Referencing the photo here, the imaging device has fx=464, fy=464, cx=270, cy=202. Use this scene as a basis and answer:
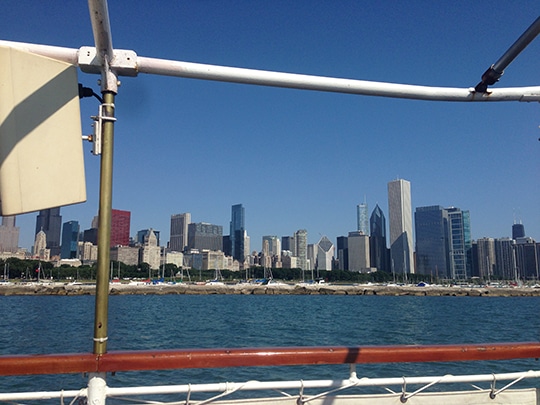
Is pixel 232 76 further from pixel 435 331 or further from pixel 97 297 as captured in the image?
pixel 435 331

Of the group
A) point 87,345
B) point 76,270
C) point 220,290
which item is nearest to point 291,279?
point 220,290

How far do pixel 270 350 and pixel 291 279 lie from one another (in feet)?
637

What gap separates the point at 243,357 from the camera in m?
3.25

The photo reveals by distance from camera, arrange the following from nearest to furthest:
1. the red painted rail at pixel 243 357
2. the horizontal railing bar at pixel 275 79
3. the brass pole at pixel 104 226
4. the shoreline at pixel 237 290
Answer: the red painted rail at pixel 243 357 → the brass pole at pixel 104 226 → the horizontal railing bar at pixel 275 79 → the shoreline at pixel 237 290

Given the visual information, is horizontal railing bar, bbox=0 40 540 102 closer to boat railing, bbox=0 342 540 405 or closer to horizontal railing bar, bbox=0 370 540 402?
boat railing, bbox=0 342 540 405

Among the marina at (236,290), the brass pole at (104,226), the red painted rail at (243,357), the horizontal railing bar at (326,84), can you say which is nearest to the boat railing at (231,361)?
the red painted rail at (243,357)

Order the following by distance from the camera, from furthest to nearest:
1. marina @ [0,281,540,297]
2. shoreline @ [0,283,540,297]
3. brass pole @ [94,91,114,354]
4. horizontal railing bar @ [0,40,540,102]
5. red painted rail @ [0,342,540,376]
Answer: marina @ [0,281,540,297] < shoreline @ [0,283,540,297] < horizontal railing bar @ [0,40,540,102] < brass pole @ [94,91,114,354] < red painted rail @ [0,342,540,376]

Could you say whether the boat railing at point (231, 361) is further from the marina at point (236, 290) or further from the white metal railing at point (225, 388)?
the marina at point (236, 290)

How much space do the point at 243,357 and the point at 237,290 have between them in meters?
131

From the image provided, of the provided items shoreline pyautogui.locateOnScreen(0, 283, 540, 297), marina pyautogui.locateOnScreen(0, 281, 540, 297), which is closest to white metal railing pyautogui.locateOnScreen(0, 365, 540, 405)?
shoreline pyautogui.locateOnScreen(0, 283, 540, 297)

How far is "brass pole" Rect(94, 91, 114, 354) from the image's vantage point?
313 cm

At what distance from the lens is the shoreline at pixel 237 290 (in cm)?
11525

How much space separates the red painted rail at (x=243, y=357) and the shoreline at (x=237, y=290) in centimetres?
12129

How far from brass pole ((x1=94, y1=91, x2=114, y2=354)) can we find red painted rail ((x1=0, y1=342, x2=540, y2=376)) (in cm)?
16
